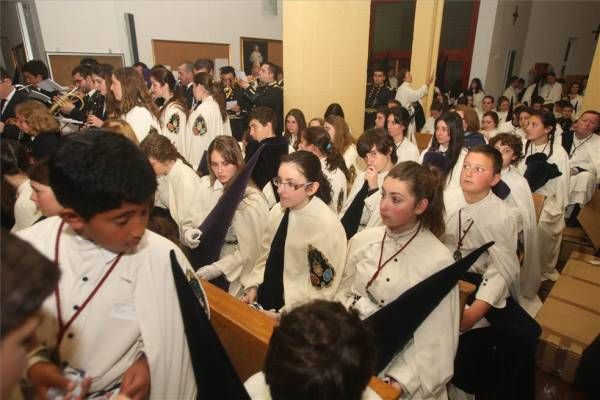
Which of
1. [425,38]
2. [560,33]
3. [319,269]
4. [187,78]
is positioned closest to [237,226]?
[319,269]

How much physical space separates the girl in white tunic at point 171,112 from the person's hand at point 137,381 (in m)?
4.15

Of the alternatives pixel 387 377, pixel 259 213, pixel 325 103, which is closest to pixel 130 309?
pixel 387 377

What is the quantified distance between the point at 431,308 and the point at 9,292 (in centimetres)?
153

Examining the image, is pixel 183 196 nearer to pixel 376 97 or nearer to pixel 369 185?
pixel 369 185

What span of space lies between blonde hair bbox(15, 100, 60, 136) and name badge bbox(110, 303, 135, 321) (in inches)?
128

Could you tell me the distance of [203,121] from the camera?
523cm

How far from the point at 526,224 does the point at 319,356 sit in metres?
3.03

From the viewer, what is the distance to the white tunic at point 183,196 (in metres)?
3.21

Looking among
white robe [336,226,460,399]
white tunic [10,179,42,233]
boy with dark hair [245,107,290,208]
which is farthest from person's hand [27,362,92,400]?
boy with dark hair [245,107,290,208]

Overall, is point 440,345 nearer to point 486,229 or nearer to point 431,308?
point 431,308

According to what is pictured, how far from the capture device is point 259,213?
286 centimetres

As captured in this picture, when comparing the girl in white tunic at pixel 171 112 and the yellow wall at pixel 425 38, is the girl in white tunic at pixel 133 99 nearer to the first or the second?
the girl in white tunic at pixel 171 112

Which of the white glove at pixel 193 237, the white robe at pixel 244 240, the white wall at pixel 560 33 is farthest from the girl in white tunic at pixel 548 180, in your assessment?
the white wall at pixel 560 33

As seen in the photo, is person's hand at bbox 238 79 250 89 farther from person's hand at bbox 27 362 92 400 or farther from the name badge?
person's hand at bbox 27 362 92 400
